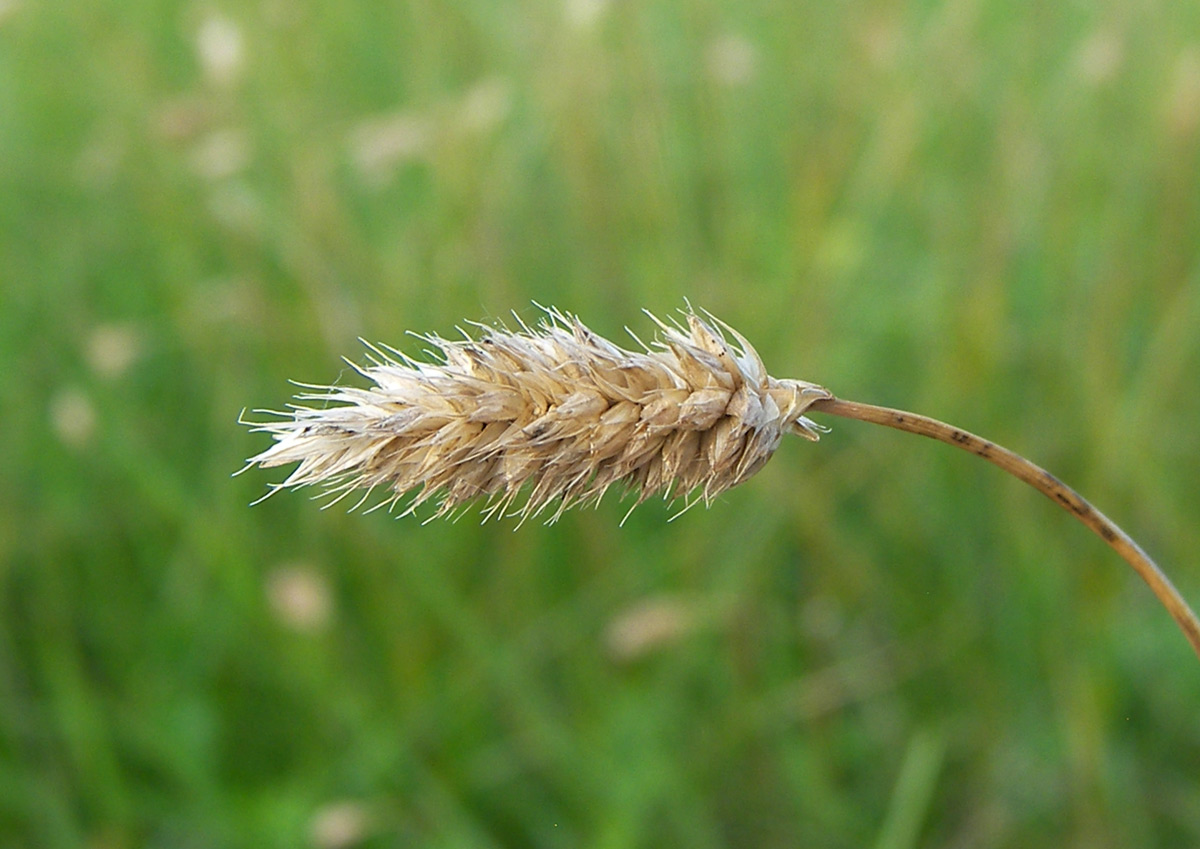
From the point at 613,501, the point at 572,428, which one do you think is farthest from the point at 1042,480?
the point at 613,501

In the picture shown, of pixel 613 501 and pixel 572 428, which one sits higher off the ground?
pixel 613 501

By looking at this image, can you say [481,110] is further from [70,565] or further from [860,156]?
[70,565]

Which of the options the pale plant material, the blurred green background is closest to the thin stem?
the pale plant material

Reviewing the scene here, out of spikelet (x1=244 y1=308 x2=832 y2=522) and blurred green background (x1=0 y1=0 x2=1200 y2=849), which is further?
blurred green background (x1=0 y1=0 x2=1200 y2=849)

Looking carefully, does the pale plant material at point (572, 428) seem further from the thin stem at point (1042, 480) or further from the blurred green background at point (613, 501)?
the blurred green background at point (613, 501)

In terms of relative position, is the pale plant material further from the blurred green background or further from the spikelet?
the blurred green background

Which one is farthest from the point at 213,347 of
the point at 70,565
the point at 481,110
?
the point at 481,110

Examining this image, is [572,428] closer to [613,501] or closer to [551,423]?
[551,423]
